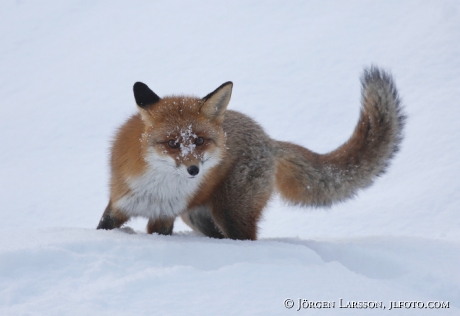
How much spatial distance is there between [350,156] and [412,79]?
5949 mm

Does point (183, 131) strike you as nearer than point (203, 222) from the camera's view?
Yes

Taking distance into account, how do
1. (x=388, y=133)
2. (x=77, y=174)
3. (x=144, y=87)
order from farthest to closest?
(x=77, y=174) → (x=388, y=133) → (x=144, y=87)

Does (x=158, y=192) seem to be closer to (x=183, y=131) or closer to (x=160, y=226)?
(x=160, y=226)

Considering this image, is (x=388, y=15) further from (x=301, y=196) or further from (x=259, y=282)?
(x=259, y=282)

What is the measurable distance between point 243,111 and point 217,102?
6574 mm

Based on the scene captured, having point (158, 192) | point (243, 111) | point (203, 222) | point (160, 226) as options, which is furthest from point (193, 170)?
point (243, 111)

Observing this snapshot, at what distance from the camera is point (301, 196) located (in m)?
4.79

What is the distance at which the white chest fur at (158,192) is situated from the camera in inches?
151

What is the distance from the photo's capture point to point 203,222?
468 cm

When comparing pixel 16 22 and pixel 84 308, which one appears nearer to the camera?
pixel 84 308

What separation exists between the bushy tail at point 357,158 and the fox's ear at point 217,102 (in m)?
0.83

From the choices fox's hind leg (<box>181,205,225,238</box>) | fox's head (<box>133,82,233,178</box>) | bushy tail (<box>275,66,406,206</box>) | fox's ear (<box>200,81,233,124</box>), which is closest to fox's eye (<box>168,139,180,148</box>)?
fox's head (<box>133,82,233,178</box>)

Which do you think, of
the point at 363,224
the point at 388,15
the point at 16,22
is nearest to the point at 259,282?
the point at 363,224

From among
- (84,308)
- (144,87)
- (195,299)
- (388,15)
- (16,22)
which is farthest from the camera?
(16,22)
